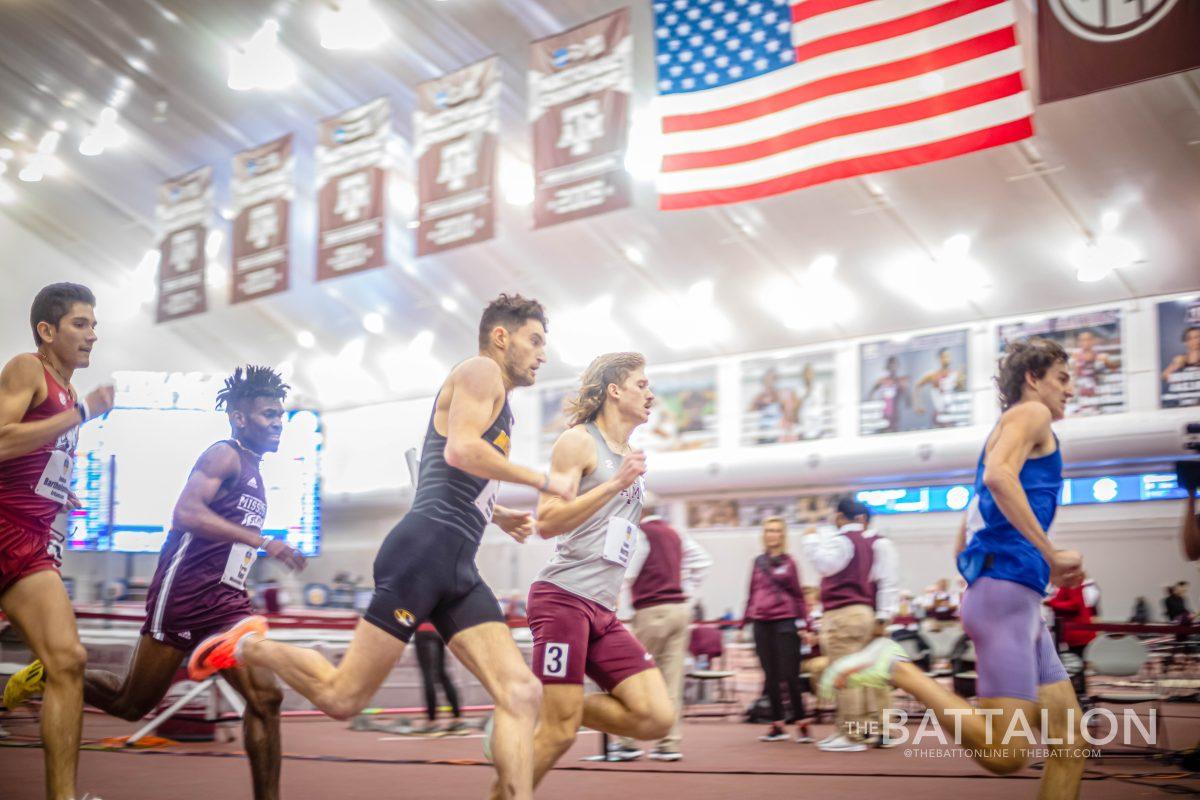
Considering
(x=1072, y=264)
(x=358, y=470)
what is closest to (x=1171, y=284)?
(x=1072, y=264)

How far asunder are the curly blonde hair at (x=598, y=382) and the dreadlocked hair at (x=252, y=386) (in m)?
1.26

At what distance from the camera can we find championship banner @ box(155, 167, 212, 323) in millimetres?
17828

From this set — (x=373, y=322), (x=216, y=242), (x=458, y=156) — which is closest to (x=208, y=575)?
(x=458, y=156)

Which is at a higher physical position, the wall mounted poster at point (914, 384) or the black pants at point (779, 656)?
the wall mounted poster at point (914, 384)

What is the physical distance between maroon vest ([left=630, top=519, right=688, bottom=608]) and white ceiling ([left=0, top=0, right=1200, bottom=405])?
379 inches

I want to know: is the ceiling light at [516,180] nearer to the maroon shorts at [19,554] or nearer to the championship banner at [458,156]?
the championship banner at [458,156]

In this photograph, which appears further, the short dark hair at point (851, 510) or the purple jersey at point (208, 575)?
the short dark hair at point (851, 510)

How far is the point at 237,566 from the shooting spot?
453 centimetres

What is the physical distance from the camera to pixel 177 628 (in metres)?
4.34

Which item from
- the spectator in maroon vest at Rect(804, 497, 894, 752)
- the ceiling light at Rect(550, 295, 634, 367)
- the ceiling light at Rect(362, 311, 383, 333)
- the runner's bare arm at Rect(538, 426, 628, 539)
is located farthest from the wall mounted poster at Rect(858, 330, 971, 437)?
the runner's bare arm at Rect(538, 426, 628, 539)

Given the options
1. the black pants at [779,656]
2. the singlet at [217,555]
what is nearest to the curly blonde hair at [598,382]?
the singlet at [217,555]

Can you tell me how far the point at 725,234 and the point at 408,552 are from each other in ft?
53.8

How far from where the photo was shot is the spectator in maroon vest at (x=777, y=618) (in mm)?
9102

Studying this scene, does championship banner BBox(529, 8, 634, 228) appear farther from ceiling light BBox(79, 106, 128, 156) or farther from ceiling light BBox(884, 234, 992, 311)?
ceiling light BBox(79, 106, 128, 156)
